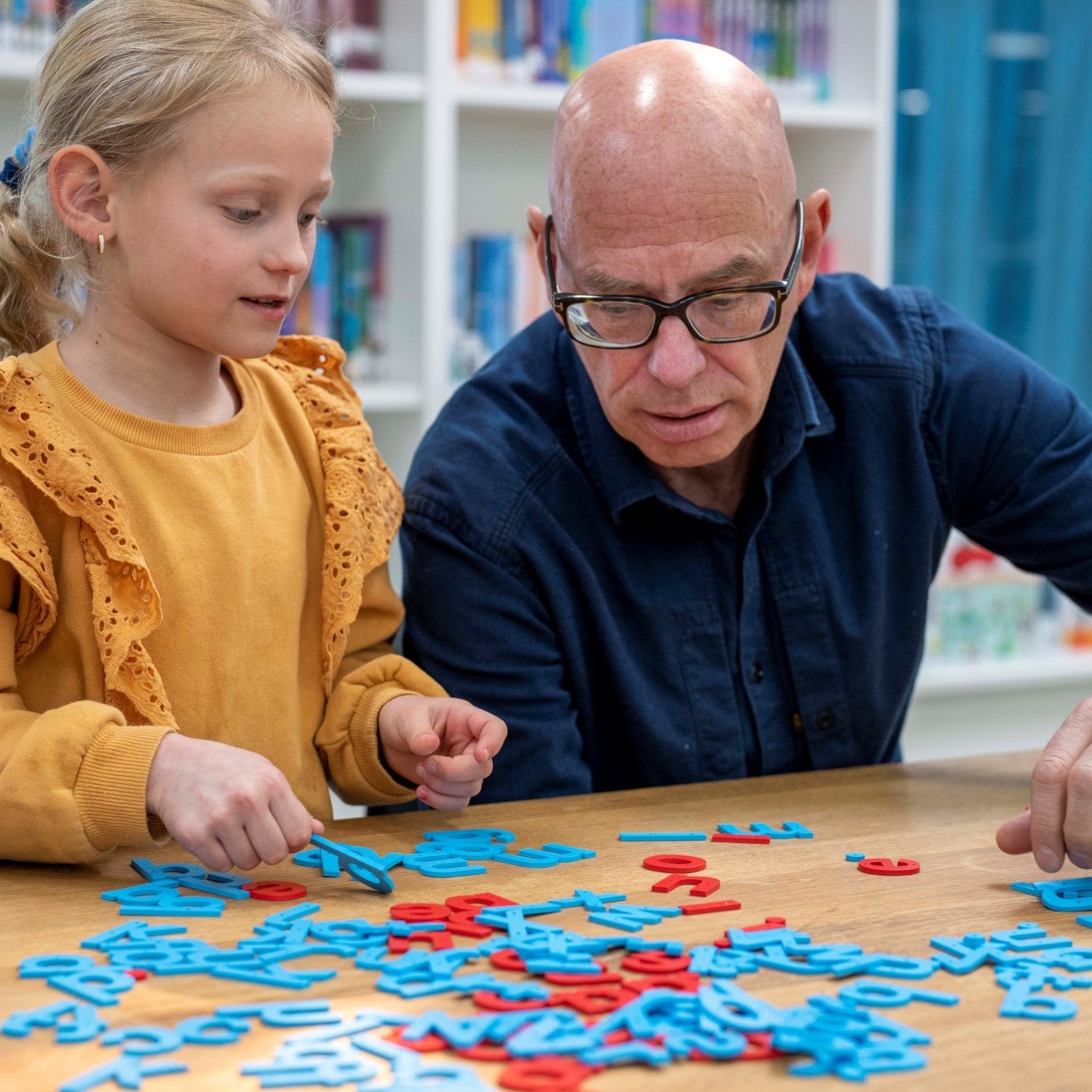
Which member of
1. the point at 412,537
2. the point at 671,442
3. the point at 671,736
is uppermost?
the point at 671,442

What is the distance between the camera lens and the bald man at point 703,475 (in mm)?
1347

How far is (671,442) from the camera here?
140 cm

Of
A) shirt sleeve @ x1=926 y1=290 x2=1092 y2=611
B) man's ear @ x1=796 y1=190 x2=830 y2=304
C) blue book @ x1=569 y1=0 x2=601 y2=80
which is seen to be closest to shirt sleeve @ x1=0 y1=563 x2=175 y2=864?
man's ear @ x1=796 y1=190 x2=830 y2=304

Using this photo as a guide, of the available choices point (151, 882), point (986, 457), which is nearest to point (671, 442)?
point (986, 457)

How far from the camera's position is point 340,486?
52.9 inches

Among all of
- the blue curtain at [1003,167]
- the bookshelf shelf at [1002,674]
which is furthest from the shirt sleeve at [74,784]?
the blue curtain at [1003,167]

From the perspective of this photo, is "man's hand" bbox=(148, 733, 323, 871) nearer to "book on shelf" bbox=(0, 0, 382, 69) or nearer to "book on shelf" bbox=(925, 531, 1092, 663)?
"book on shelf" bbox=(0, 0, 382, 69)

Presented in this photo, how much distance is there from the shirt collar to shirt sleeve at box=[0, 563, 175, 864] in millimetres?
585

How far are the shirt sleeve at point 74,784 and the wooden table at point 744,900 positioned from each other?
0.10ft

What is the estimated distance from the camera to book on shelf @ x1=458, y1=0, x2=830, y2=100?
265 centimetres

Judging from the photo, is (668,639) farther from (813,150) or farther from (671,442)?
(813,150)

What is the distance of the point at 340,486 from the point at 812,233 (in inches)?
22.2

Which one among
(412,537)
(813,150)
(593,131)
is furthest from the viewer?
(813,150)

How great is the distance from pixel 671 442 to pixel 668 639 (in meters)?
0.21
